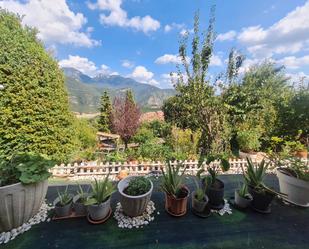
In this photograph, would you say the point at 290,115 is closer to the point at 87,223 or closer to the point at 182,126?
the point at 182,126

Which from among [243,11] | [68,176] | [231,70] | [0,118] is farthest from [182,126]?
[0,118]

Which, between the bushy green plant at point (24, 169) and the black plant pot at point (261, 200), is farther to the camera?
the black plant pot at point (261, 200)

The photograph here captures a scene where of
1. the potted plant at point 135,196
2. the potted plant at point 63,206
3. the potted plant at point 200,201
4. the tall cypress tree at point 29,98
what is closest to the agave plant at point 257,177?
the potted plant at point 200,201

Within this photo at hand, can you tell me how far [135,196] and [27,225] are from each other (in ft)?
4.28

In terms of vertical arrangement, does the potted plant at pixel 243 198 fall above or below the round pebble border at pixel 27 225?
above

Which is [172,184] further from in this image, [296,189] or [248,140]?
[248,140]

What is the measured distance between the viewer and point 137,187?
221 centimetres

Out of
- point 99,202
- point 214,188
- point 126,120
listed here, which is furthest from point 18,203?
point 126,120

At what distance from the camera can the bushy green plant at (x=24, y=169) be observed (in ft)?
6.35

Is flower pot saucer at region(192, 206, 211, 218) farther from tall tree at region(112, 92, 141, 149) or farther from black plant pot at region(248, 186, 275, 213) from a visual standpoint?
tall tree at region(112, 92, 141, 149)

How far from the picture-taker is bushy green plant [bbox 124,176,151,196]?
2191mm

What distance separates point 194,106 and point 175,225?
3901 millimetres

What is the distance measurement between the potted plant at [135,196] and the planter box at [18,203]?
98cm

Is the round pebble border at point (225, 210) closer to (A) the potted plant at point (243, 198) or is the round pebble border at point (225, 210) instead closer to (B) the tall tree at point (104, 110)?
(A) the potted plant at point (243, 198)
